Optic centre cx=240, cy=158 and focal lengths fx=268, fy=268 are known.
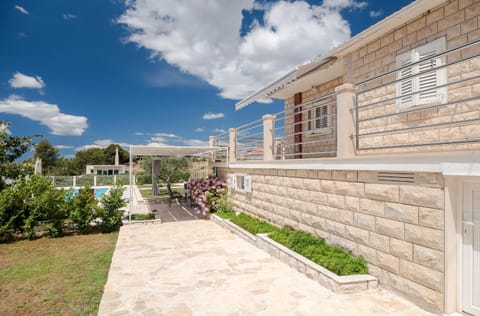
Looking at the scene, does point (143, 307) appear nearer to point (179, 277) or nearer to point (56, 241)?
point (179, 277)

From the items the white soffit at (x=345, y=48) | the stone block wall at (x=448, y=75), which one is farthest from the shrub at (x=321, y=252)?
the white soffit at (x=345, y=48)

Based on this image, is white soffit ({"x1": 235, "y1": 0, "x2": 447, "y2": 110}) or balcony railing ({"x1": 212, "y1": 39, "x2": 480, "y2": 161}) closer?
balcony railing ({"x1": 212, "y1": 39, "x2": 480, "y2": 161})

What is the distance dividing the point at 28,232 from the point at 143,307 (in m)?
9.59

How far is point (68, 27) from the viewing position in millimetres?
29547

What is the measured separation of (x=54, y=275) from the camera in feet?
25.1

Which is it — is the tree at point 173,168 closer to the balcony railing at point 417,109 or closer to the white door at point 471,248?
the balcony railing at point 417,109

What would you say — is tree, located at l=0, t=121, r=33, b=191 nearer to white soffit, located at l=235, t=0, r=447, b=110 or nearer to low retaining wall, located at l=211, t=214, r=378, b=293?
white soffit, located at l=235, t=0, r=447, b=110

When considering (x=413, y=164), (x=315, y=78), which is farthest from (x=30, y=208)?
(x=413, y=164)

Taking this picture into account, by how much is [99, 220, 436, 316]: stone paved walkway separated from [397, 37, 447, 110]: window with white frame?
5.39 metres

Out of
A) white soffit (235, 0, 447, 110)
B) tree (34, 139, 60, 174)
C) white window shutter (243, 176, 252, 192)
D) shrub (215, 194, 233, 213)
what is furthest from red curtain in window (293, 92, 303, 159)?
tree (34, 139, 60, 174)

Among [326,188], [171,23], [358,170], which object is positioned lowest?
[326,188]

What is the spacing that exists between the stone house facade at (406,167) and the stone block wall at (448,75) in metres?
0.03

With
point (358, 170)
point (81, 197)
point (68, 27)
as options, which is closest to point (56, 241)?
point (81, 197)

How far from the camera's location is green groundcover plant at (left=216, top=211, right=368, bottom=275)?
20.5 feet
